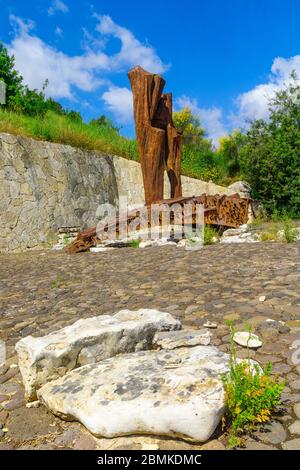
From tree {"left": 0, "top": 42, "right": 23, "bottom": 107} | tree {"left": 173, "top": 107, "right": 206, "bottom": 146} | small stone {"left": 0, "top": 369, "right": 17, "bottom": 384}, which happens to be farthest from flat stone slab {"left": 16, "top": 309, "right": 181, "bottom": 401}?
tree {"left": 173, "top": 107, "right": 206, "bottom": 146}

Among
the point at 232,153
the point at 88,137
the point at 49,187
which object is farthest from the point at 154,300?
the point at 232,153

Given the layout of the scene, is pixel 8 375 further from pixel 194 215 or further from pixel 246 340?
pixel 194 215

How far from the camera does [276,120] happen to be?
47.7 ft

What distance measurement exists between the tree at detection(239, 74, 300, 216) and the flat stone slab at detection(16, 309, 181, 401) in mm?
11620

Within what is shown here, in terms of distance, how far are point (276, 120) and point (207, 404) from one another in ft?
47.8

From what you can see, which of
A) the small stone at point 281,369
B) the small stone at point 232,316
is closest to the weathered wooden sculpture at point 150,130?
the small stone at point 232,316

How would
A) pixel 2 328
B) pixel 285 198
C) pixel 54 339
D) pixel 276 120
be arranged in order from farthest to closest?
1. pixel 276 120
2. pixel 285 198
3. pixel 2 328
4. pixel 54 339

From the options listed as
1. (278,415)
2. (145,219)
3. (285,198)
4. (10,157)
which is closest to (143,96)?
(145,219)

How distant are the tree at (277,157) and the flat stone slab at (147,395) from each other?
12.0 meters

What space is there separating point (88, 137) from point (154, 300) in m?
10.2

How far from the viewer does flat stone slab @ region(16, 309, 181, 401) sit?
6.57 feet

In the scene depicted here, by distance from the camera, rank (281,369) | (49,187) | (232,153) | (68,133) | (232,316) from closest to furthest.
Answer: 1. (281,369)
2. (232,316)
3. (49,187)
4. (68,133)
5. (232,153)

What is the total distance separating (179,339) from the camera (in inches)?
93.7
